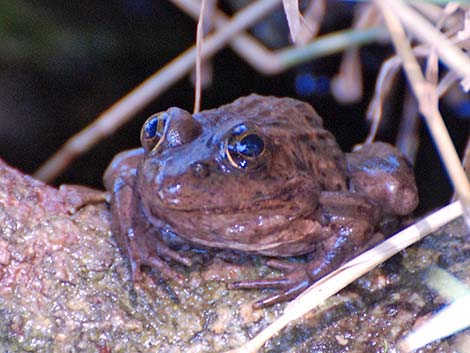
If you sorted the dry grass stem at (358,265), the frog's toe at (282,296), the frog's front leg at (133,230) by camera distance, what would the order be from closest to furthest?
1. the dry grass stem at (358,265)
2. the frog's toe at (282,296)
3. the frog's front leg at (133,230)

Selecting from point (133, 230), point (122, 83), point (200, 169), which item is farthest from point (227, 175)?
point (122, 83)

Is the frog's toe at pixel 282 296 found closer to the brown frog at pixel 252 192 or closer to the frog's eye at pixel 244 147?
the brown frog at pixel 252 192

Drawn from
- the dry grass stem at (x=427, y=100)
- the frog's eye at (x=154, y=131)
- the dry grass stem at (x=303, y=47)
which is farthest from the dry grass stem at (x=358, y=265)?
the dry grass stem at (x=303, y=47)

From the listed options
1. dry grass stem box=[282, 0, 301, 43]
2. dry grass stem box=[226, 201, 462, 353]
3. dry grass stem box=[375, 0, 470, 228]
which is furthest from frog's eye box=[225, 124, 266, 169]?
dry grass stem box=[375, 0, 470, 228]

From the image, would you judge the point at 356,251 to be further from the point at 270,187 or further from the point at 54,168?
the point at 54,168

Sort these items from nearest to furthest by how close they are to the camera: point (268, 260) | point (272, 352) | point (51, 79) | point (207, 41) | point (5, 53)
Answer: point (272, 352), point (268, 260), point (207, 41), point (5, 53), point (51, 79)

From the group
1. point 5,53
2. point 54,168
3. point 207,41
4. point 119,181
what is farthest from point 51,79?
point 119,181
